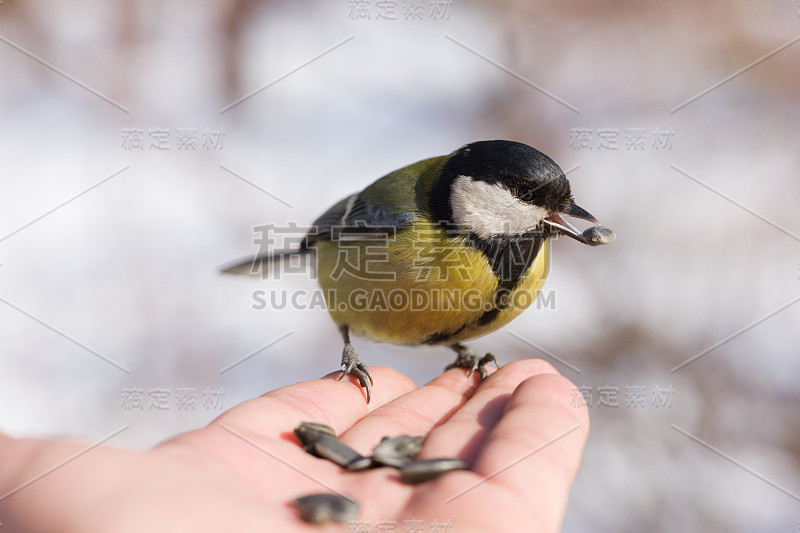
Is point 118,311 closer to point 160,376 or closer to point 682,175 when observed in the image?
point 160,376

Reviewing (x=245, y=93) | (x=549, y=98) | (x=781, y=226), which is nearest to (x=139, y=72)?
(x=245, y=93)

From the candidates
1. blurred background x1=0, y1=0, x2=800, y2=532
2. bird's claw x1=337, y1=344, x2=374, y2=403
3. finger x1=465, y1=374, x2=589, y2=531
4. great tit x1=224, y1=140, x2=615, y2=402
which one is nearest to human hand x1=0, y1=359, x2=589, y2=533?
finger x1=465, y1=374, x2=589, y2=531

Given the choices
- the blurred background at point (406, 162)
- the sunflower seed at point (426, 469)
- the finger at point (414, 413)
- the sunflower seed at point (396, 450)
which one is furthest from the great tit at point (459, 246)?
the blurred background at point (406, 162)

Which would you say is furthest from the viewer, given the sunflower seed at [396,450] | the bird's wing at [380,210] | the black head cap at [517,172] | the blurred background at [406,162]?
the blurred background at [406,162]

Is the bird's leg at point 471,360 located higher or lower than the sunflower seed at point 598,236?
lower

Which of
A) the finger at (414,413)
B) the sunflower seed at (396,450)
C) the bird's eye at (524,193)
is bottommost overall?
the finger at (414,413)

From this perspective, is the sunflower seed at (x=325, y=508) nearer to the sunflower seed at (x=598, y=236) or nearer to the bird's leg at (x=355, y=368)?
the bird's leg at (x=355, y=368)
